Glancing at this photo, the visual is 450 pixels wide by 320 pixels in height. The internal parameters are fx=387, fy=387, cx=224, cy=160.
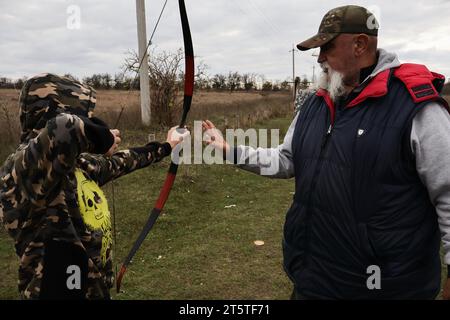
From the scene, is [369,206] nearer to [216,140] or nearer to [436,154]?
[436,154]

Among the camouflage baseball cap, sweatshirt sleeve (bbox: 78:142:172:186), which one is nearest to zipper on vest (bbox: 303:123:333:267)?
the camouflage baseball cap

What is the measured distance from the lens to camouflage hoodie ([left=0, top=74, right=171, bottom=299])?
1.32 metres

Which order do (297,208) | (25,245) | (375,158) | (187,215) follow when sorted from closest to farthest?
(25,245), (375,158), (297,208), (187,215)

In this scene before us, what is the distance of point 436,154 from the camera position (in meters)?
1.63

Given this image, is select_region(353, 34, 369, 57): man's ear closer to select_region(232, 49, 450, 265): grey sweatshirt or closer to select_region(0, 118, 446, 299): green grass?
select_region(232, 49, 450, 265): grey sweatshirt

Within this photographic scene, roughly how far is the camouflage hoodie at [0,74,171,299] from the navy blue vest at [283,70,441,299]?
102cm

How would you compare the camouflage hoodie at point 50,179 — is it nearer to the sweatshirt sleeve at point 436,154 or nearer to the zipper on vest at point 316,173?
the zipper on vest at point 316,173

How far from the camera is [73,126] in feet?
4.34

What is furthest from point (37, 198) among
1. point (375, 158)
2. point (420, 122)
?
point (420, 122)

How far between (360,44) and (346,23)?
4.9 inches

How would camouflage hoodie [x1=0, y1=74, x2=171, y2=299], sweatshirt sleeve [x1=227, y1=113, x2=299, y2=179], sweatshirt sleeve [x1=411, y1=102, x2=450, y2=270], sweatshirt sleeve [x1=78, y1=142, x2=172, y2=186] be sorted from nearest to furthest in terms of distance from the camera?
camouflage hoodie [x1=0, y1=74, x2=171, y2=299] < sweatshirt sleeve [x1=411, y1=102, x2=450, y2=270] < sweatshirt sleeve [x1=78, y1=142, x2=172, y2=186] < sweatshirt sleeve [x1=227, y1=113, x2=299, y2=179]

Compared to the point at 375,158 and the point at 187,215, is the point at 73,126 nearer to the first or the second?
the point at 375,158

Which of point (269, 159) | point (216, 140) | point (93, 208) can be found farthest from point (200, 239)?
point (93, 208)

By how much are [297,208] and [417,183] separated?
576mm
